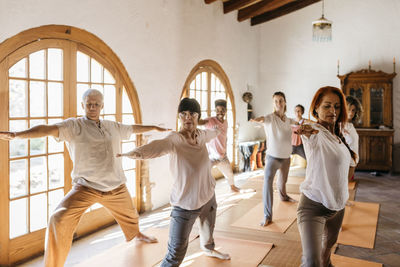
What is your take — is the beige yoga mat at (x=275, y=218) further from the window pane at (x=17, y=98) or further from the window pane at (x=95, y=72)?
the window pane at (x=17, y=98)

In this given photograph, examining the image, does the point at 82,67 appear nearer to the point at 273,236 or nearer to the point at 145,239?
the point at 145,239

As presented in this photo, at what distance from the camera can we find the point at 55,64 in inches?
160

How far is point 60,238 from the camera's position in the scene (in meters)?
3.05

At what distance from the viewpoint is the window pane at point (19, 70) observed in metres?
3.59

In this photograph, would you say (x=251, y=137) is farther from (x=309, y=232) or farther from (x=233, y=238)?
(x=309, y=232)

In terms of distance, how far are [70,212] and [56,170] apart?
3.81 feet

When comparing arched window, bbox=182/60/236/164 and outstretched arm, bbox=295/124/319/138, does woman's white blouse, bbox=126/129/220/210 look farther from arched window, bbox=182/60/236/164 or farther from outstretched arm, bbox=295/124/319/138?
arched window, bbox=182/60/236/164

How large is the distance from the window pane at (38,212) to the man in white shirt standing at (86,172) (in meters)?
0.85

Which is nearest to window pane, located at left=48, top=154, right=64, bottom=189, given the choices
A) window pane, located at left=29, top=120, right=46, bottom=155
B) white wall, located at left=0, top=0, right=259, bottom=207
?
window pane, located at left=29, top=120, right=46, bottom=155

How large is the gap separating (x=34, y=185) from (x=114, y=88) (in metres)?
1.66

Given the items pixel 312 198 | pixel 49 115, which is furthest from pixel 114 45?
pixel 312 198

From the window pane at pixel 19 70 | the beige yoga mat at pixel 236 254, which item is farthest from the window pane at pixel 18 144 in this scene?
the beige yoga mat at pixel 236 254

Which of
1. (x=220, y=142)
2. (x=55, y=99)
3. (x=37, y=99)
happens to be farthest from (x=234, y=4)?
(x=37, y=99)

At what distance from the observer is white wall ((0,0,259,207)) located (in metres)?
3.82
